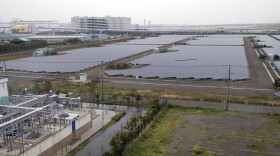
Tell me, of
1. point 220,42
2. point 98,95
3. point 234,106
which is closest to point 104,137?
point 98,95

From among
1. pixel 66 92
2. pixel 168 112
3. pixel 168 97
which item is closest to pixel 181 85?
pixel 168 97

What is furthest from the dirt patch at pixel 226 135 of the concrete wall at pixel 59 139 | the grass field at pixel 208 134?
the concrete wall at pixel 59 139

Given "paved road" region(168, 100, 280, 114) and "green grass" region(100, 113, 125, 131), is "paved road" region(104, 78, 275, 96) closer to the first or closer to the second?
"paved road" region(168, 100, 280, 114)

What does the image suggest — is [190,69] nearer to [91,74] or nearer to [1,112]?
[91,74]

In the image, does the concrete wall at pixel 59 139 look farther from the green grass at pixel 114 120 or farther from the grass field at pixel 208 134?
the grass field at pixel 208 134

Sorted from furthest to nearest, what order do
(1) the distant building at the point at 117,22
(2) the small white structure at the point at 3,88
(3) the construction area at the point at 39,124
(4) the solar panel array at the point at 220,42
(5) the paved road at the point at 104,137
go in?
(1) the distant building at the point at 117,22, (4) the solar panel array at the point at 220,42, (2) the small white structure at the point at 3,88, (5) the paved road at the point at 104,137, (3) the construction area at the point at 39,124

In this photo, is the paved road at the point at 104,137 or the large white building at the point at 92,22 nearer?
the paved road at the point at 104,137

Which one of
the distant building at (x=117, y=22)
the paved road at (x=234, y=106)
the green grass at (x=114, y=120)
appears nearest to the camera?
the green grass at (x=114, y=120)
